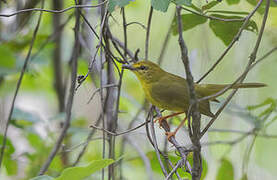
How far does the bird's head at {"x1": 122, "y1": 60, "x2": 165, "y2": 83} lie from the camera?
2672 mm

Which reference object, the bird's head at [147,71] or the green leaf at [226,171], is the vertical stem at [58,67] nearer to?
the bird's head at [147,71]

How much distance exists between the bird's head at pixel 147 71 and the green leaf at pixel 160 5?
1.02 metres

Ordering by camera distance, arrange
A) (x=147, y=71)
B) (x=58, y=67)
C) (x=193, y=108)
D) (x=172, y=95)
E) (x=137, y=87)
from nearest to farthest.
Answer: (x=193, y=108) → (x=172, y=95) → (x=147, y=71) → (x=58, y=67) → (x=137, y=87)

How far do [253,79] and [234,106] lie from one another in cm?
24

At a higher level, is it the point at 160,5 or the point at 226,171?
the point at 160,5

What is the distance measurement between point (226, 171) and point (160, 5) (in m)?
1.44

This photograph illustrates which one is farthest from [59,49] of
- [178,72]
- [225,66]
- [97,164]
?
[97,164]

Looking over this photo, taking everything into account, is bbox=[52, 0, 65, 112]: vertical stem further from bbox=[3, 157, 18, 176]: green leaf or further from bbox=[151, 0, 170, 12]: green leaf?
bbox=[151, 0, 170, 12]: green leaf

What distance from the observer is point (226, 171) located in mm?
2662

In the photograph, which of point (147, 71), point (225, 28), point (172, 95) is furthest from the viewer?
point (147, 71)

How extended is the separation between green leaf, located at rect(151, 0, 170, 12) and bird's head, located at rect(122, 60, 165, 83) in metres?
1.02

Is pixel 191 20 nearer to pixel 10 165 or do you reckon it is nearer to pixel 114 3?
pixel 114 3

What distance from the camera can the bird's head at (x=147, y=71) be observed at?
2.67 meters

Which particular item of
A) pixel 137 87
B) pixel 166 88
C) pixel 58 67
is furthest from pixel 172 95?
pixel 137 87
